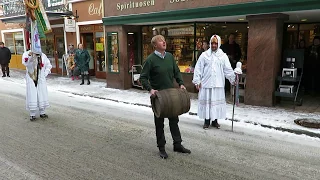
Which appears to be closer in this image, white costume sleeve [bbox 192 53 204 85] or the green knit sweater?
the green knit sweater

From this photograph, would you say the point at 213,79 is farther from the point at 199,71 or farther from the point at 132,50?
the point at 132,50

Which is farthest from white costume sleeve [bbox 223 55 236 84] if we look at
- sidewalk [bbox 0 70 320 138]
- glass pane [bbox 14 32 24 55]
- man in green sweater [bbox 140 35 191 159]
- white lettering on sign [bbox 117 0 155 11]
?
glass pane [bbox 14 32 24 55]

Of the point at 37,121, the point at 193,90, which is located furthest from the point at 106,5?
the point at 37,121

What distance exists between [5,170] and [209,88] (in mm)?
3970

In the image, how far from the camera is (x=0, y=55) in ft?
54.8

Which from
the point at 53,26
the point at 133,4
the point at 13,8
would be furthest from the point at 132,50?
the point at 13,8

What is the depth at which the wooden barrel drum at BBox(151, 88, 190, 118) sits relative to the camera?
4.32 meters

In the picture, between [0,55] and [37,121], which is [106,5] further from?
[0,55]

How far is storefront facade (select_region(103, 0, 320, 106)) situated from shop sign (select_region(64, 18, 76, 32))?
3503 millimetres

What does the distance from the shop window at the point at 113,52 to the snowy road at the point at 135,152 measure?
4.83m

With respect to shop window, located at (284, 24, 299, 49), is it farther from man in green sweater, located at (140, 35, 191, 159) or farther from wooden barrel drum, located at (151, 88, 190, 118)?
wooden barrel drum, located at (151, 88, 190, 118)

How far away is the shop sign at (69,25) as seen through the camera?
14570 millimetres

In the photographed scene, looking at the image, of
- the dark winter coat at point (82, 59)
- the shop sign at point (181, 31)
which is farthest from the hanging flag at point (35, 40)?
the dark winter coat at point (82, 59)

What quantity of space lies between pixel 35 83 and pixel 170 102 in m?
4.37
